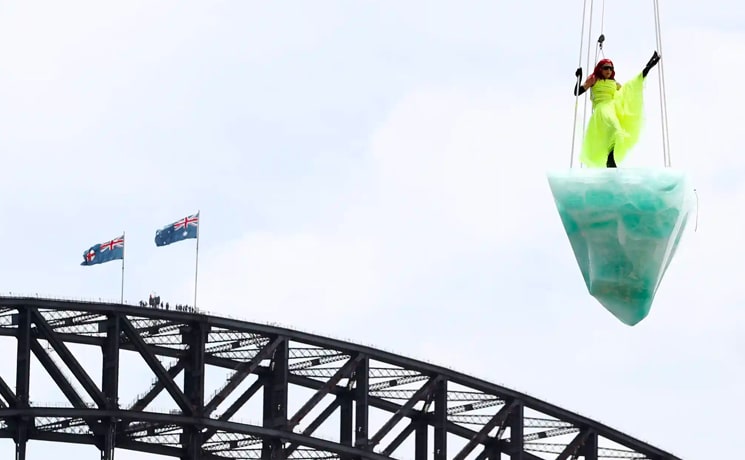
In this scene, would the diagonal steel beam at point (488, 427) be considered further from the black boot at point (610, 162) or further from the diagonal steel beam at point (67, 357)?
the black boot at point (610, 162)

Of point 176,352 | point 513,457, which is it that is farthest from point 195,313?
point 513,457

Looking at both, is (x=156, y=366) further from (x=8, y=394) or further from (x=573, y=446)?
(x=573, y=446)

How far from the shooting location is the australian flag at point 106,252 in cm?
9950

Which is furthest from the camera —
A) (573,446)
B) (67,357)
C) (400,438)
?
(573,446)

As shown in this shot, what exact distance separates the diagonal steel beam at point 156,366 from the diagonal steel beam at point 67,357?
7.49 ft

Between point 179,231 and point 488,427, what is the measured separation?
49.4ft

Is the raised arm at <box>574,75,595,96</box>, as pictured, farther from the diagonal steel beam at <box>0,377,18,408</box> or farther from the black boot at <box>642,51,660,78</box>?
the diagonal steel beam at <box>0,377,18,408</box>

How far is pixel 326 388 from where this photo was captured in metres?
95.9

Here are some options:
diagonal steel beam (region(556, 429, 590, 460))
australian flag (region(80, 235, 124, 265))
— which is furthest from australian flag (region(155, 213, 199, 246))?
diagonal steel beam (region(556, 429, 590, 460))

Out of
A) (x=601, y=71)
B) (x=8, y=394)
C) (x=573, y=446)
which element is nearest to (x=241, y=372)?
(x=8, y=394)

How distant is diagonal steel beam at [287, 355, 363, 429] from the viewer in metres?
94.5

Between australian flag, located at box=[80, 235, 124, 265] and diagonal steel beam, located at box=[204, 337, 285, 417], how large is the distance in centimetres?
864

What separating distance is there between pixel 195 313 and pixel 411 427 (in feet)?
39.2

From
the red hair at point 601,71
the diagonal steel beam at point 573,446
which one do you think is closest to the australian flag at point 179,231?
the diagonal steel beam at point 573,446
